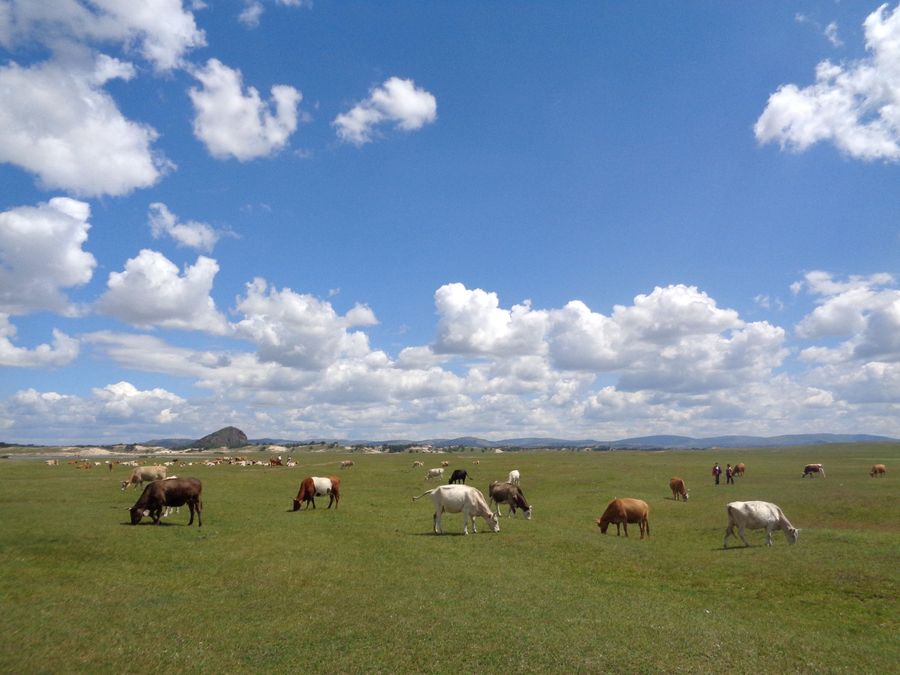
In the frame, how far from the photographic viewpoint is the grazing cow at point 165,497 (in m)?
28.2

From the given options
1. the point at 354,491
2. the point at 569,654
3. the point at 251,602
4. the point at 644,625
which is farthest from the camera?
the point at 354,491

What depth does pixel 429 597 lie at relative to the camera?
1642 centimetres

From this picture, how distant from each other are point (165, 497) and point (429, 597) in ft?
62.1

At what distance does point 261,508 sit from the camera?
3500 cm

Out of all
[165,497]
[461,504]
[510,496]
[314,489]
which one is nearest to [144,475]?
[314,489]

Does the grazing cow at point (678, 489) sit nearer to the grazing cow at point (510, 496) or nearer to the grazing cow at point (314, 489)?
the grazing cow at point (510, 496)

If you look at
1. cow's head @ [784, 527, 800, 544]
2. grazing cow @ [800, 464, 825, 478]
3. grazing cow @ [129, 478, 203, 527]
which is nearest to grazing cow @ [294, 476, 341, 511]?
grazing cow @ [129, 478, 203, 527]

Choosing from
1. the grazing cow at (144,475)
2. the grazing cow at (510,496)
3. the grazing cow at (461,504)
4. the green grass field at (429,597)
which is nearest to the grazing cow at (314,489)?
the green grass field at (429,597)

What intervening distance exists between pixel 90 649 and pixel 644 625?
1367 centimetres

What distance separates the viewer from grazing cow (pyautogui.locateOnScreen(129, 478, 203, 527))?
28.2 metres

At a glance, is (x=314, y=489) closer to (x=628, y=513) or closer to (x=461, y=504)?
(x=461, y=504)

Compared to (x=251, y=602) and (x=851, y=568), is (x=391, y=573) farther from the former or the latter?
(x=851, y=568)

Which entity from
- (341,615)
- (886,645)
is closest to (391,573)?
(341,615)

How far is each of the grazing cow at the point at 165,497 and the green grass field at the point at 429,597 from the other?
3.35ft
